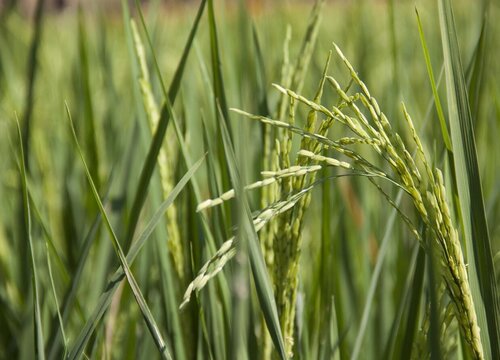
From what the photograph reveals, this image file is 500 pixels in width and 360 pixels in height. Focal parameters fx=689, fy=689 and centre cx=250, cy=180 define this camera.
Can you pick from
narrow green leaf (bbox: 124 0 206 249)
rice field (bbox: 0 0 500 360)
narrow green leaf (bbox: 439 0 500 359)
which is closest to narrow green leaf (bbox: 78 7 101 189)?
rice field (bbox: 0 0 500 360)

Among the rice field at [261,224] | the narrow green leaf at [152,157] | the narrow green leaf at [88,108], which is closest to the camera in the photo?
the rice field at [261,224]

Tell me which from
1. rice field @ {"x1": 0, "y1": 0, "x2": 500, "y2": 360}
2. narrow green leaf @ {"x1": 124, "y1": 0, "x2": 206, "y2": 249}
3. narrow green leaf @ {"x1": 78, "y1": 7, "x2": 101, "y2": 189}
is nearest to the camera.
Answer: rice field @ {"x1": 0, "y1": 0, "x2": 500, "y2": 360}

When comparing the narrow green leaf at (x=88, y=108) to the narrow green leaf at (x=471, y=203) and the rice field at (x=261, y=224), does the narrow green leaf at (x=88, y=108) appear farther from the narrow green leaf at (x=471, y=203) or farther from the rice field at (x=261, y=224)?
the narrow green leaf at (x=471, y=203)

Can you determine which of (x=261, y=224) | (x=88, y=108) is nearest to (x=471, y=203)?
(x=261, y=224)

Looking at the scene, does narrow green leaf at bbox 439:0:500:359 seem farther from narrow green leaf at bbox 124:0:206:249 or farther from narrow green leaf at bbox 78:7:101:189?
narrow green leaf at bbox 78:7:101:189

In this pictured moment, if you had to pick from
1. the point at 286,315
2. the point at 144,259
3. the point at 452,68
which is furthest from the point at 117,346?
the point at 452,68

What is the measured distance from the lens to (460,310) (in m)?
0.33

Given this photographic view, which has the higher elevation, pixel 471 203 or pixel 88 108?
pixel 88 108

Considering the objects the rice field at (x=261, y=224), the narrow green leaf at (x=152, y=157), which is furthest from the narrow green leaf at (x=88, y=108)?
the narrow green leaf at (x=152, y=157)

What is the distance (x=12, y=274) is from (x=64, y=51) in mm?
1510

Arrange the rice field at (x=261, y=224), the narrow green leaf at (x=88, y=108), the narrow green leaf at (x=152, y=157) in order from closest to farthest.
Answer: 1. the rice field at (x=261, y=224)
2. the narrow green leaf at (x=152, y=157)
3. the narrow green leaf at (x=88, y=108)

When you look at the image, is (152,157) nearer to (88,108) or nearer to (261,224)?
(261,224)

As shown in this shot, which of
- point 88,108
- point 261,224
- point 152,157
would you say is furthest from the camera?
point 88,108

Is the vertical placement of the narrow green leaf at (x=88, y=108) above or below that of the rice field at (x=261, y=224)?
above
